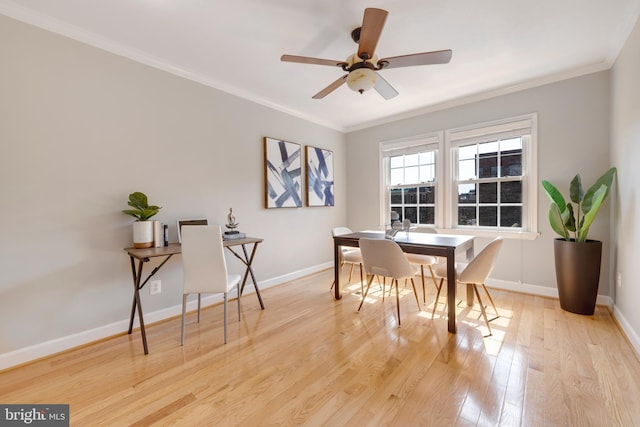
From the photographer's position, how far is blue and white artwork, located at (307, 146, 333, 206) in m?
4.12

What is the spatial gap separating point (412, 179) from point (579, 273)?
2.22 meters

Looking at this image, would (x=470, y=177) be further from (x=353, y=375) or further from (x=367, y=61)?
(x=353, y=375)

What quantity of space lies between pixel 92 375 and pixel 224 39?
2.69 m

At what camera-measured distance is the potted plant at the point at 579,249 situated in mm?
2439

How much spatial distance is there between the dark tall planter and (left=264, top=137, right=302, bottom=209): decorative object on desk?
3088 mm

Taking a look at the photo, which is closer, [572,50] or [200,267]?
[200,267]

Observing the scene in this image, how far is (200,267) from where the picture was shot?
2205 millimetres

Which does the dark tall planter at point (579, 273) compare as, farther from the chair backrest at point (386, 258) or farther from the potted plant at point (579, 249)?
the chair backrest at point (386, 258)

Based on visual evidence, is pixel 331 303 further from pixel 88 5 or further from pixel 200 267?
pixel 88 5

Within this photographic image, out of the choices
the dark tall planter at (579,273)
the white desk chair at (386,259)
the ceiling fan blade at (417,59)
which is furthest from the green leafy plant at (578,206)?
the ceiling fan blade at (417,59)

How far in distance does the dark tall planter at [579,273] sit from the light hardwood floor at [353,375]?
154 millimetres

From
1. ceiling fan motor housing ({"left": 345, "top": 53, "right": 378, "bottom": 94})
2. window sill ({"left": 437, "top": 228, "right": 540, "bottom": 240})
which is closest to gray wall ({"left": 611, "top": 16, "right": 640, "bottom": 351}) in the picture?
window sill ({"left": 437, "top": 228, "right": 540, "bottom": 240})

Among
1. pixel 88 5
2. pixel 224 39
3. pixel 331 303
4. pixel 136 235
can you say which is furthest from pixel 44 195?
pixel 331 303

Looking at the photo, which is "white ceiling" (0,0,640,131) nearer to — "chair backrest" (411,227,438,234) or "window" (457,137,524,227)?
"window" (457,137,524,227)
